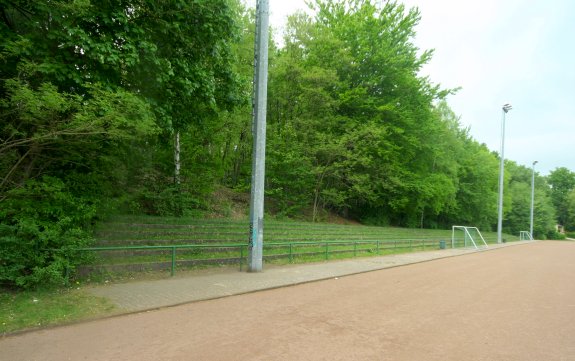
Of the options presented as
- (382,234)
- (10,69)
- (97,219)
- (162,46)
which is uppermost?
(162,46)

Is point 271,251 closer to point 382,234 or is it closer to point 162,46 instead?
point 162,46

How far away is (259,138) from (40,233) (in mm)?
6254

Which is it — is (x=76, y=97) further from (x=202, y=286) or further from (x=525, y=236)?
(x=525, y=236)

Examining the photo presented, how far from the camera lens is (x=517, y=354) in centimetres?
512

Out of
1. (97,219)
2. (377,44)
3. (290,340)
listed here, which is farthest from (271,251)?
(377,44)

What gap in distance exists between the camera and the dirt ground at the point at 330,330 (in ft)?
16.2

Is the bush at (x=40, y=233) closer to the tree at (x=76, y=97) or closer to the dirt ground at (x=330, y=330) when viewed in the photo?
the tree at (x=76, y=97)

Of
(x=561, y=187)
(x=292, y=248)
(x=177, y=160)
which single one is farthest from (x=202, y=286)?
(x=561, y=187)

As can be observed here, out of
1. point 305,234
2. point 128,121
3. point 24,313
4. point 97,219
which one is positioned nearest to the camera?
point 24,313

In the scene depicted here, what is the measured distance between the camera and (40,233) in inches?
289

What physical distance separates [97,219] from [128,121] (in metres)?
4.10

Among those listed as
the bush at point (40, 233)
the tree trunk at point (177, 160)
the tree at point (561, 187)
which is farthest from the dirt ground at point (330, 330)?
the tree at point (561, 187)

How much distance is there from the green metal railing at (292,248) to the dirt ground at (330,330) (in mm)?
2646

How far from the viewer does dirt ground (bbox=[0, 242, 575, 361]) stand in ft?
16.2
